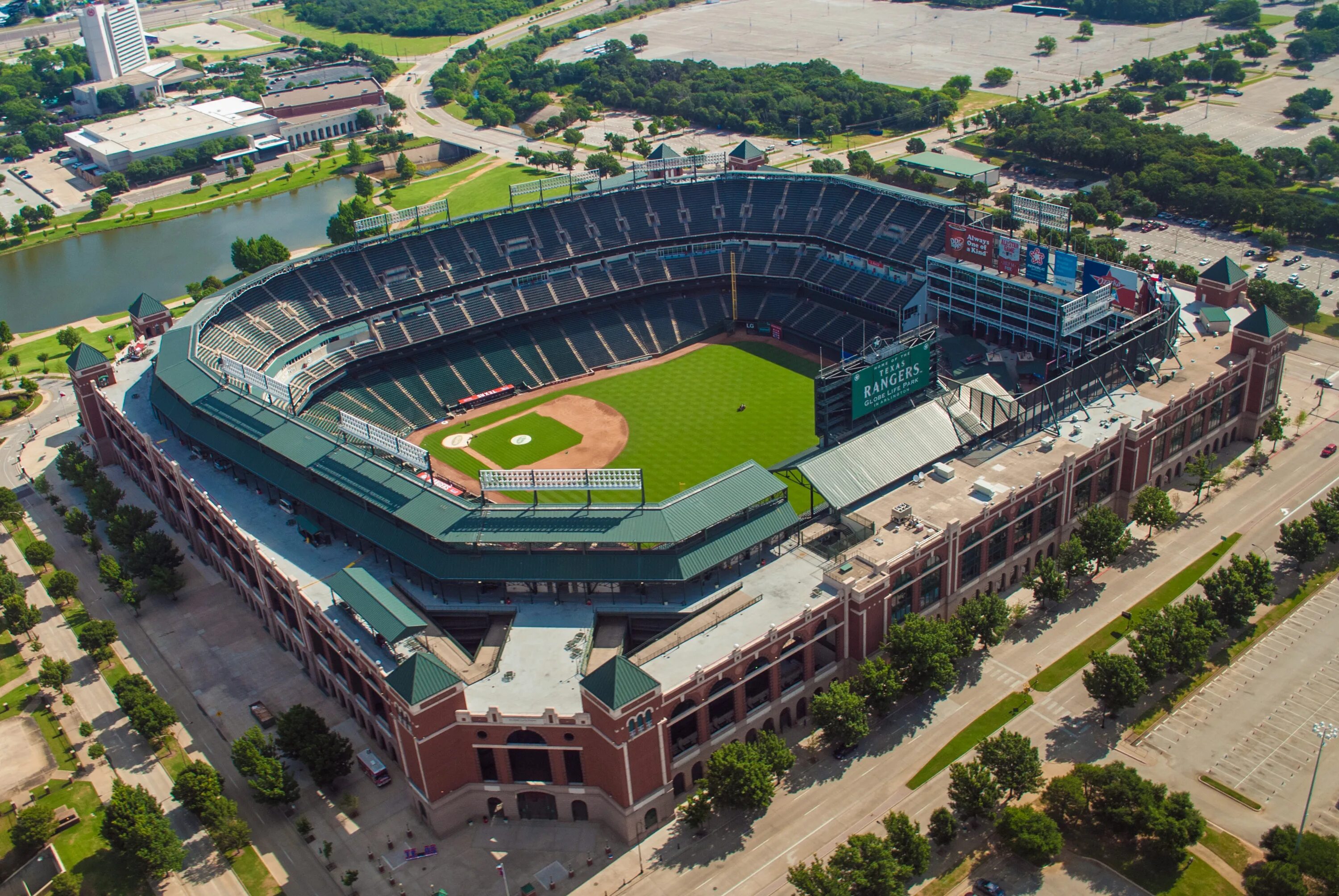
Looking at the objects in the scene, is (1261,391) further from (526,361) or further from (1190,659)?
(526,361)

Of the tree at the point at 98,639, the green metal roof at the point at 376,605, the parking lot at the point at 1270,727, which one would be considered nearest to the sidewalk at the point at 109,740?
the tree at the point at 98,639

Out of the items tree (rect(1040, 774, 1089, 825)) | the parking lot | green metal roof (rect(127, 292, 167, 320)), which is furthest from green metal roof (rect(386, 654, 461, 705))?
green metal roof (rect(127, 292, 167, 320))

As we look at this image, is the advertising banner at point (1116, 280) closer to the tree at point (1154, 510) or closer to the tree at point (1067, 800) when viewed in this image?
the tree at point (1154, 510)

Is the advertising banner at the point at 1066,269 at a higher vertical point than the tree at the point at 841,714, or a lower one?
higher

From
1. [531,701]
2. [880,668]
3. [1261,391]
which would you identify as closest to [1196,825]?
[880,668]

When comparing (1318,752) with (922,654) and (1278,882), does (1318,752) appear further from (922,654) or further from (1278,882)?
(922,654)

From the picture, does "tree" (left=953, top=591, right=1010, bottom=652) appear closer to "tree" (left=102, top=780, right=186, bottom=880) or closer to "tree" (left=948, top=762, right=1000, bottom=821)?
"tree" (left=948, top=762, right=1000, bottom=821)
